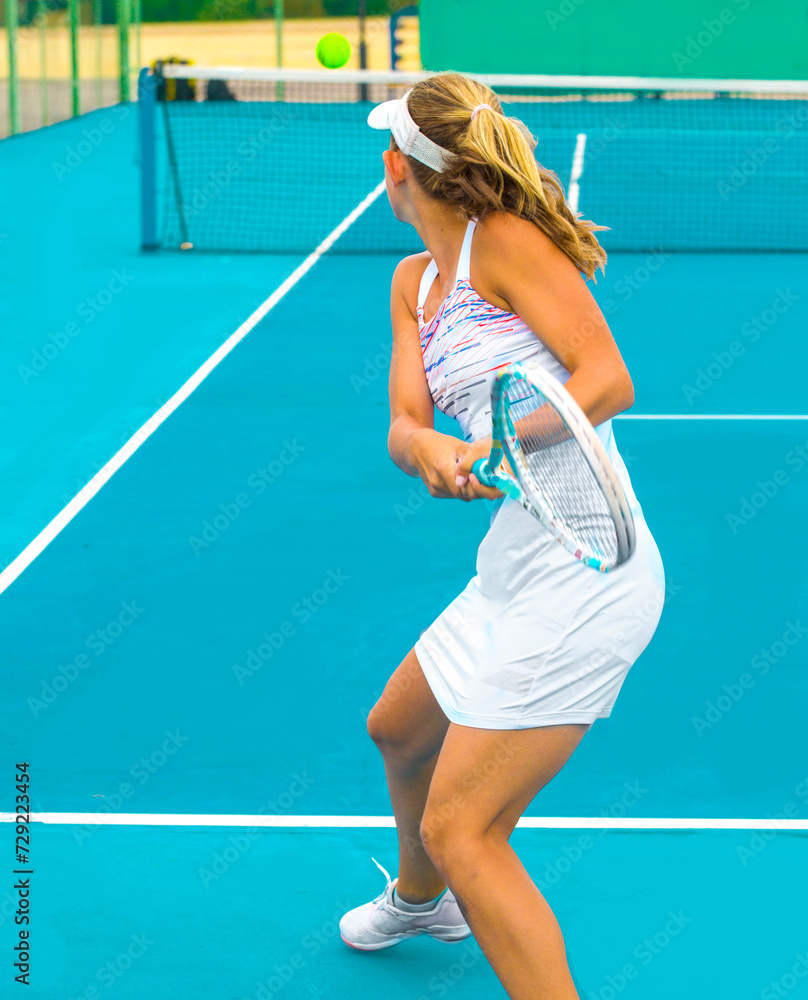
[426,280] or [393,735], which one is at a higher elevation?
[426,280]

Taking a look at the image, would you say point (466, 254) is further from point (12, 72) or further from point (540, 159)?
point (12, 72)

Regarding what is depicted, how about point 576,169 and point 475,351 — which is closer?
point 475,351

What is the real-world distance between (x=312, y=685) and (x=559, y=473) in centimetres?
235

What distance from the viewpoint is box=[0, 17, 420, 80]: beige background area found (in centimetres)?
2838

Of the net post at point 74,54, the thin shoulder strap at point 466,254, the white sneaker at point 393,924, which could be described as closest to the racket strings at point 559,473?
the thin shoulder strap at point 466,254

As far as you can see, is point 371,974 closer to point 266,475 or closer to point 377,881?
point 377,881

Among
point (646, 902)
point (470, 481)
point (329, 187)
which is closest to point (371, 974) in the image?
point (646, 902)

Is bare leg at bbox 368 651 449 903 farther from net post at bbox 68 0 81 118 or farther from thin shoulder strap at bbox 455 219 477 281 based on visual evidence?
net post at bbox 68 0 81 118

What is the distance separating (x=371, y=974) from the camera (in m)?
3.17

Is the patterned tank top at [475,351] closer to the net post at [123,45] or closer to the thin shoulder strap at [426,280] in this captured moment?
the thin shoulder strap at [426,280]

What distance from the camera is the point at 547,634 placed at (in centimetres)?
250

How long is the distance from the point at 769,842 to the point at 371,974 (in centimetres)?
118

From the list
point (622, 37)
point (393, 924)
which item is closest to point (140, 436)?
point (393, 924)

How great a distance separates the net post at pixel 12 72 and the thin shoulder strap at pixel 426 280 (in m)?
19.9
